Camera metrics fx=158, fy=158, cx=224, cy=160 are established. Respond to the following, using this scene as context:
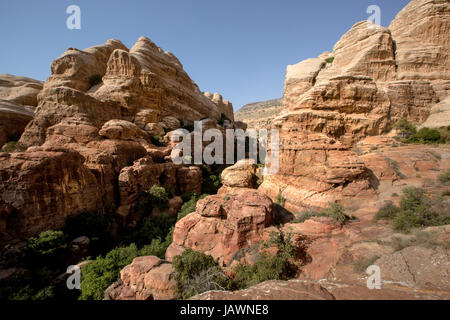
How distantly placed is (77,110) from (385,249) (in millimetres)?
21664

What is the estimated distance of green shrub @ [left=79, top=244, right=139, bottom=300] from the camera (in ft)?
19.3

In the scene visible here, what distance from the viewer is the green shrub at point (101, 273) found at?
5.89 m

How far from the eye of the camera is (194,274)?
5562 mm

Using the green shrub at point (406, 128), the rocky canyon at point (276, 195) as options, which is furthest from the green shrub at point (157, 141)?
→ the green shrub at point (406, 128)

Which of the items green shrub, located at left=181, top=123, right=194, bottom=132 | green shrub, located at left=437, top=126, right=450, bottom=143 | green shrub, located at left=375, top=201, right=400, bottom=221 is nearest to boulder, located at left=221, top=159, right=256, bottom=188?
green shrub, located at left=375, top=201, right=400, bottom=221

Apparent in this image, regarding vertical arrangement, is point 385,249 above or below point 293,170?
below

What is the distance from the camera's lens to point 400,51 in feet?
Result: 48.3

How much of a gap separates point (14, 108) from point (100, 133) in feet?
34.1

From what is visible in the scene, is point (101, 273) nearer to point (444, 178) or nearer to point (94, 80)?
point (444, 178)

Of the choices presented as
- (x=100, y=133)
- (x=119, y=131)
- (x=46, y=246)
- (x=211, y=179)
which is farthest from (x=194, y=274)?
(x=100, y=133)
